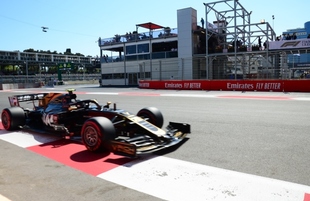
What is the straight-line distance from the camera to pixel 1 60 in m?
65.5

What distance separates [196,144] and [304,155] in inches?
80.8

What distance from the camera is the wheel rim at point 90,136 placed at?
530 centimetres

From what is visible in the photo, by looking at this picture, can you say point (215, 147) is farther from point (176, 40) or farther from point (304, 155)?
point (176, 40)

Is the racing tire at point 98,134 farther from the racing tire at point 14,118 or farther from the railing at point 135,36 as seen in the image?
the railing at point 135,36

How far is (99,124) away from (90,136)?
0.44 m

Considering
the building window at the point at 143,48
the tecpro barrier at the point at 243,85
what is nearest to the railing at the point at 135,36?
the building window at the point at 143,48

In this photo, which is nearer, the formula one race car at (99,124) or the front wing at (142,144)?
the front wing at (142,144)

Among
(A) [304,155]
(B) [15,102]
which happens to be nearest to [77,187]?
(A) [304,155]

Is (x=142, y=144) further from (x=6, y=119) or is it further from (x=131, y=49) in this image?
(x=131, y=49)

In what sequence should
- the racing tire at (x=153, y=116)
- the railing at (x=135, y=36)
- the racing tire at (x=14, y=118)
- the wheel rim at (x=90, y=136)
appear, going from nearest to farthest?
the wheel rim at (x=90, y=136) < the racing tire at (x=153, y=116) < the racing tire at (x=14, y=118) < the railing at (x=135, y=36)

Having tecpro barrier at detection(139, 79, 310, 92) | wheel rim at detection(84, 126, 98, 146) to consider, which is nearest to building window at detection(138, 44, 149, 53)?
tecpro barrier at detection(139, 79, 310, 92)

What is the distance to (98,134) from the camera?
16.9 ft

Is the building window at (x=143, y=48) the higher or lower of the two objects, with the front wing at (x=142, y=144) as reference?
higher

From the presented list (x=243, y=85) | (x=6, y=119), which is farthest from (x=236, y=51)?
(x=6, y=119)
